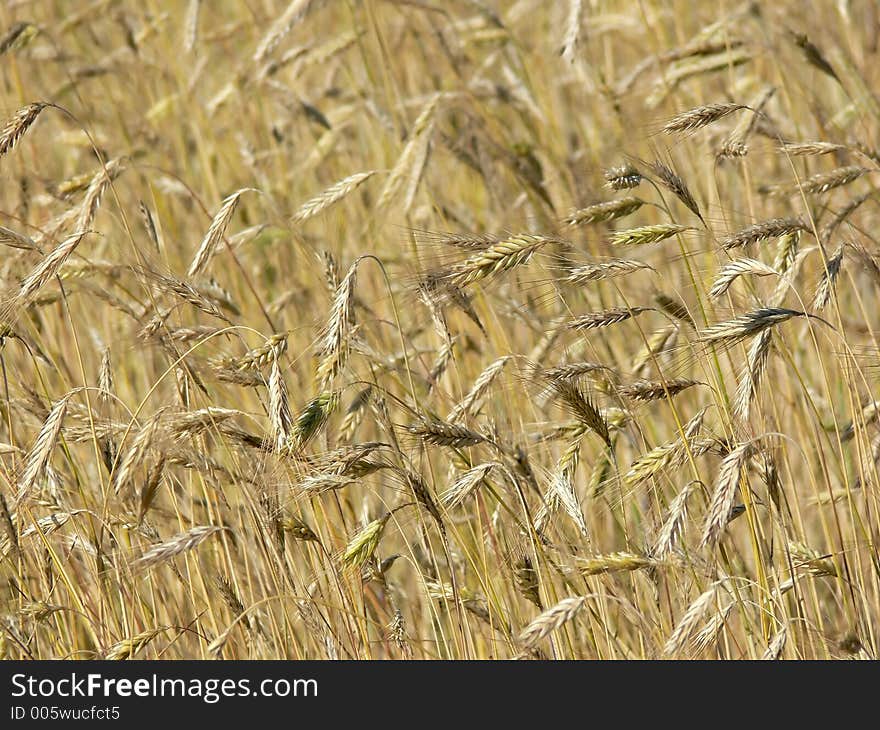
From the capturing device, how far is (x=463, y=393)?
3.01 metres

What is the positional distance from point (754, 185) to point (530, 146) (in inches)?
34.1

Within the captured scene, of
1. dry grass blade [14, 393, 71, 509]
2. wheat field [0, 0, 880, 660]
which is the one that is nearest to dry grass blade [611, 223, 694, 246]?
wheat field [0, 0, 880, 660]

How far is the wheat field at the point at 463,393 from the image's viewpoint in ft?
6.70

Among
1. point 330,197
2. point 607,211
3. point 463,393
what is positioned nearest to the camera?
point 607,211

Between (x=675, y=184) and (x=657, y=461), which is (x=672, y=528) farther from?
(x=675, y=184)

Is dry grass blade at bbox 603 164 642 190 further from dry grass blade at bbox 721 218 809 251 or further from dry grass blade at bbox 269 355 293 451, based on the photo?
dry grass blade at bbox 269 355 293 451

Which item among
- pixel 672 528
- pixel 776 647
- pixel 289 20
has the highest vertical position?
pixel 289 20

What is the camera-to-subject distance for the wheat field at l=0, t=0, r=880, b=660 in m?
2.04

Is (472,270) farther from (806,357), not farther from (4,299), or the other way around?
(806,357)

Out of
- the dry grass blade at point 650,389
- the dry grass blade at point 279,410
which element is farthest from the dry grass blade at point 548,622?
the dry grass blade at point 279,410

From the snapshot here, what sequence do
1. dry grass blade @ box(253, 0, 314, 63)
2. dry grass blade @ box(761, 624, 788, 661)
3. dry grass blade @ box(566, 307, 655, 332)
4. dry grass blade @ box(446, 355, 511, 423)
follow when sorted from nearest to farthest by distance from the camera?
dry grass blade @ box(761, 624, 788, 661) < dry grass blade @ box(566, 307, 655, 332) < dry grass blade @ box(446, 355, 511, 423) < dry grass blade @ box(253, 0, 314, 63)

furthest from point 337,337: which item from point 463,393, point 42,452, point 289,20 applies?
point 289,20

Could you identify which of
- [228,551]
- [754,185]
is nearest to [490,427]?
[228,551]

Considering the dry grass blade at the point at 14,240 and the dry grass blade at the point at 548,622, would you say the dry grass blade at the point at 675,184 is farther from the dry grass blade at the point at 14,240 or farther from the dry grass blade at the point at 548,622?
the dry grass blade at the point at 14,240
